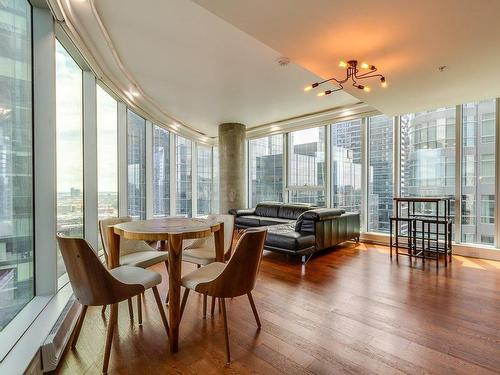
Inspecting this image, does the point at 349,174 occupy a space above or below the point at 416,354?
above

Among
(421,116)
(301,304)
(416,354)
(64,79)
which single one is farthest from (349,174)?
(64,79)

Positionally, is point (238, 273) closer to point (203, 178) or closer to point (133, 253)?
point (133, 253)

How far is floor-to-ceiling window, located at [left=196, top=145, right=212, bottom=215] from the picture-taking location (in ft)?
25.7

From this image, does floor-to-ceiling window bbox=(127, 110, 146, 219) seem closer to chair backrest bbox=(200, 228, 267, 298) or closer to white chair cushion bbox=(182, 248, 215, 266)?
white chair cushion bbox=(182, 248, 215, 266)

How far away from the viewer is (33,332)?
1.67 m

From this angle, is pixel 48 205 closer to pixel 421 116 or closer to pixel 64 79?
pixel 64 79

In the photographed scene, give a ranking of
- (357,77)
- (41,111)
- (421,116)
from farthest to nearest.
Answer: (421,116), (357,77), (41,111)

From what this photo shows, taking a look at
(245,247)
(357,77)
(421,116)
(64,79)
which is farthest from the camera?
(421,116)

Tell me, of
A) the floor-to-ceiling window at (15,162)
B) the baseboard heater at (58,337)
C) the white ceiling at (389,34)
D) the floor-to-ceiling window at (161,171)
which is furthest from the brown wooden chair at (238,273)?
the floor-to-ceiling window at (161,171)

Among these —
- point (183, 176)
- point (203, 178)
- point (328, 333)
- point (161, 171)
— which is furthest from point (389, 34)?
point (203, 178)

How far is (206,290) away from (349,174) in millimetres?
4884

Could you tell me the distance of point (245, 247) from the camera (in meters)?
1.66

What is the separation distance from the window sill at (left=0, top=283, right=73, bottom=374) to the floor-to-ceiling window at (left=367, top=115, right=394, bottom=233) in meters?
5.32

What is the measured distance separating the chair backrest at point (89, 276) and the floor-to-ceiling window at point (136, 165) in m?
3.26
